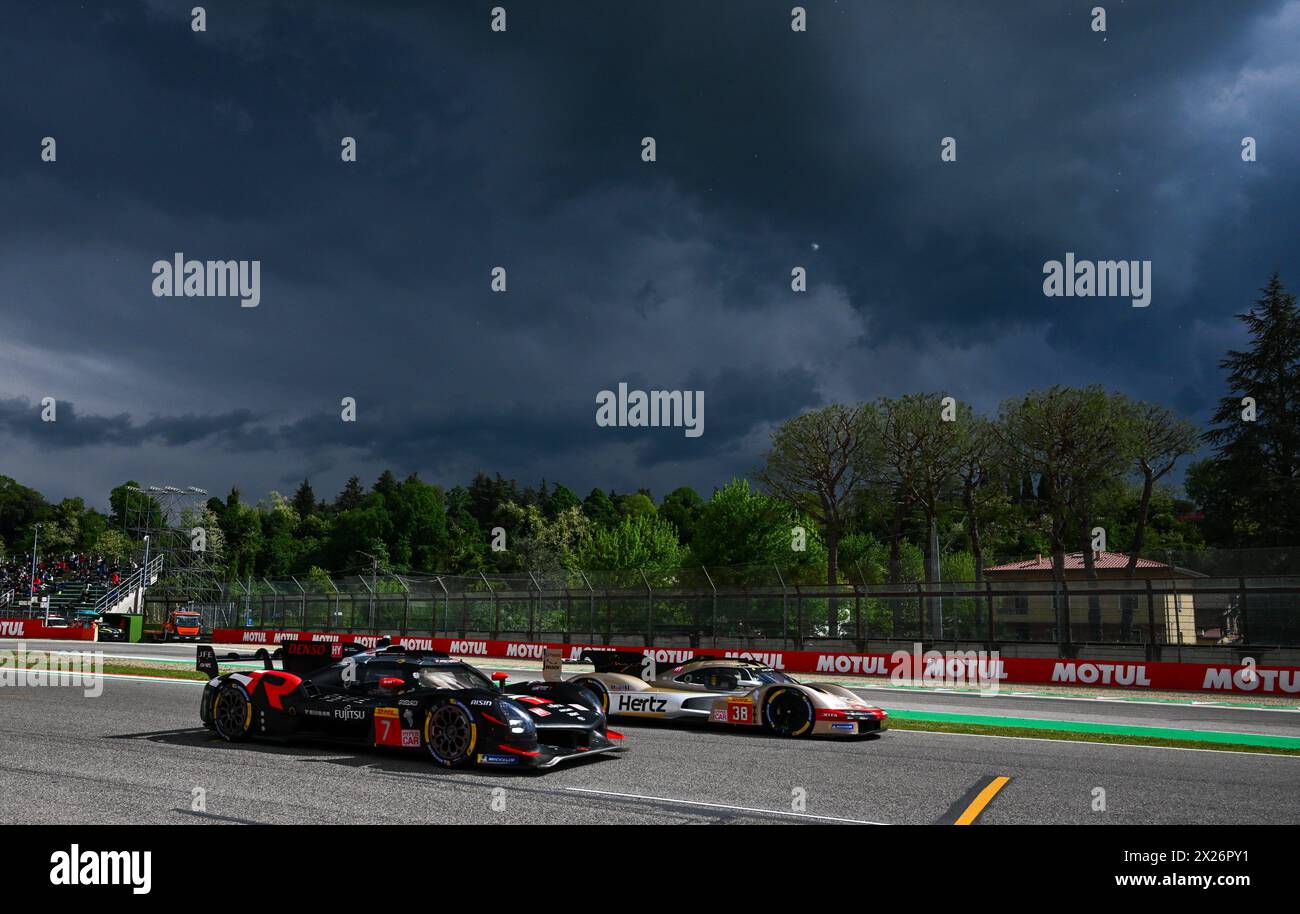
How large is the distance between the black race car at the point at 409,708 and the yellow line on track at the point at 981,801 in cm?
383

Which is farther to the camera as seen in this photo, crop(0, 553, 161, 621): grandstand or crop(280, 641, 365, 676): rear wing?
crop(0, 553, 161, 621): grandstand

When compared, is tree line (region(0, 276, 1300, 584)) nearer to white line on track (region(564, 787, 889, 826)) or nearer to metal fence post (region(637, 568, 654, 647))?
metal fence post (region(637, 568, 654, 647))

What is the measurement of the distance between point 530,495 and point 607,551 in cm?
8224

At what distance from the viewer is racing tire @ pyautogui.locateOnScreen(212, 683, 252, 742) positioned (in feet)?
35.5

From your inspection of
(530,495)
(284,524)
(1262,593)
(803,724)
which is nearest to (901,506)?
(1262,593)

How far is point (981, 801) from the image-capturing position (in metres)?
7.94

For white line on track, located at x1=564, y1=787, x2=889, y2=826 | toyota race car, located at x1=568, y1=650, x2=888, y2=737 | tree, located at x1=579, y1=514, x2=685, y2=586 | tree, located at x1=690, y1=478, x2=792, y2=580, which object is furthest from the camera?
tree, located at x1=579, y1=514, x2=685, y2=586

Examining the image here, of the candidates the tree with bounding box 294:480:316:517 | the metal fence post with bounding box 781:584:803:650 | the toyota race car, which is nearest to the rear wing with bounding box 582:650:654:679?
the toyota race car

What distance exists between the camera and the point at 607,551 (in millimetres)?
71312

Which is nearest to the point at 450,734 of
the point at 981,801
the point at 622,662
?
the point at 981,801

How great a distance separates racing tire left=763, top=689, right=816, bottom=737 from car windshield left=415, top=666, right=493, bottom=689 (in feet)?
13.8

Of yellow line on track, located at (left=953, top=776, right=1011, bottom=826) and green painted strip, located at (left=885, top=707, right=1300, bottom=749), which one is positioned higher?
yellow line on track, located at (left=953, top=776, right=1011, bottom=826)

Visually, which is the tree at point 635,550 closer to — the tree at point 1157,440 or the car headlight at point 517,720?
the tree at point 1157,440
